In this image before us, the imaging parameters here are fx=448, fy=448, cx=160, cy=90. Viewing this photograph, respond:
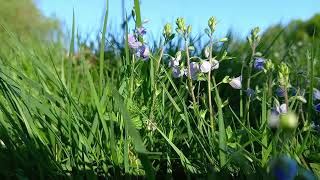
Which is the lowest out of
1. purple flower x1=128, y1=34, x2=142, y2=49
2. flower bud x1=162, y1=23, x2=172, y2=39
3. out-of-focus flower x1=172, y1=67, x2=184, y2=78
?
out-of-focus flower x1=172, y1=67, x2=184, y2=78

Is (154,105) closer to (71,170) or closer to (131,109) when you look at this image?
(131,109)

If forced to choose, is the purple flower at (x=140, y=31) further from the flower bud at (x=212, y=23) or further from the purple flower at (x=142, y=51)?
the flower bud at (x=212, y=23)

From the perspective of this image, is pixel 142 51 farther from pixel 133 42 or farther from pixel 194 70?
pixel 194 70

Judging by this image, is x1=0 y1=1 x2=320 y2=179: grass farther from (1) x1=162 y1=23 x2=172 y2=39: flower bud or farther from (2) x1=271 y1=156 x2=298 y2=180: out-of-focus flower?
(2) x1=271 y1=156 x2=298 y2=180: out-of-focus flower

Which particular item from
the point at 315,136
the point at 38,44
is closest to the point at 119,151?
the point at 315,136

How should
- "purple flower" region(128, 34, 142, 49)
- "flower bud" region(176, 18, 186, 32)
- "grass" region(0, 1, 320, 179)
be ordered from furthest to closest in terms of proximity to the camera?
1. "purple flower" region(128, 34, 142, 49)
2. "flower bud" region(176, 18, 186, 32)
3. "grass" region(0, 1, 320, 179)

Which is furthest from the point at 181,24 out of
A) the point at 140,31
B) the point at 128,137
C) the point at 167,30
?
the point at 128,137

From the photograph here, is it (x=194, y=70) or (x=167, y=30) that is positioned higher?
(x=167, y=30)

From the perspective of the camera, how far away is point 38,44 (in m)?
4.54

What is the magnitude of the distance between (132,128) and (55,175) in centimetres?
54

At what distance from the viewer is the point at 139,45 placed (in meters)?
1.63

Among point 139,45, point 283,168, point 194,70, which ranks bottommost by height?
point 283,168

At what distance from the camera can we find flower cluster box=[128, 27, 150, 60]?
1.63 metres

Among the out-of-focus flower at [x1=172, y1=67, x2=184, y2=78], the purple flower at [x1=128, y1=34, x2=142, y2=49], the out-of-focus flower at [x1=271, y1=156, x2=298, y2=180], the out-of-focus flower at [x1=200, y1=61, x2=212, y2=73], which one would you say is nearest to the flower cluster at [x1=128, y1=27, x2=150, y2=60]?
the purple flower at [x1=128, y1=34, x2=142, y2=49]
